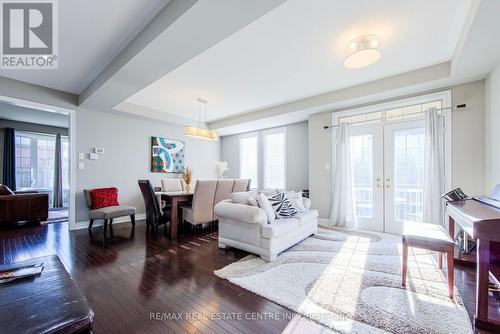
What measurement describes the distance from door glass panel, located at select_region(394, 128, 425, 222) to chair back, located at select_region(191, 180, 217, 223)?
3.29 m

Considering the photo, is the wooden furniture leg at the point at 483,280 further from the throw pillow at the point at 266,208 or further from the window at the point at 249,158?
the window at the point at 249,158

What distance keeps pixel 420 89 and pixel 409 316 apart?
11.0ft

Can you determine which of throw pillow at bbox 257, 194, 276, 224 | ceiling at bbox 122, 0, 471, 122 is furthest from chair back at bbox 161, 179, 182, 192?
throw pillow at bbox 257, 194, 276, 224

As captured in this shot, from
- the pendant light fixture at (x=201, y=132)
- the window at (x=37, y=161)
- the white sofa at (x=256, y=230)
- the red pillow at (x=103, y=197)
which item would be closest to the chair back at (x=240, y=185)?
the pendant light fixture at (x=201, y=132)

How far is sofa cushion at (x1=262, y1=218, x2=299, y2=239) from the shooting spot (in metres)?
2.64

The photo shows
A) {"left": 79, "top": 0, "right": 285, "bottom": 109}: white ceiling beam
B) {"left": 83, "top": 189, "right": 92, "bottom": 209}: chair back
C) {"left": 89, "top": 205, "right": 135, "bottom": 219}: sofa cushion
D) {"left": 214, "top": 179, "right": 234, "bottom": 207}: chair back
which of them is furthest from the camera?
{"left": 83, "top": 189, "right": 92, "bottom": 209}: chair back

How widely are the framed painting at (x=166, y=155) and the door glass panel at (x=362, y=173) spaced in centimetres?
430

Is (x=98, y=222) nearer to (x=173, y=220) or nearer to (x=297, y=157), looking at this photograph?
(x=173, y=220)

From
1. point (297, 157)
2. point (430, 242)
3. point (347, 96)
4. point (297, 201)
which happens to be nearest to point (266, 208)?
point (297, 201)

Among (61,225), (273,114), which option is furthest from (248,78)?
(61,225)

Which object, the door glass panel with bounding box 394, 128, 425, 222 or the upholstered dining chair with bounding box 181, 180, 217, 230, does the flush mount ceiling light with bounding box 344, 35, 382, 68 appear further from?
the upholstered dining chair with bounding box 181, 180, 217, 230

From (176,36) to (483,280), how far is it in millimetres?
3235

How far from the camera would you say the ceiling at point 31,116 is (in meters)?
5.16

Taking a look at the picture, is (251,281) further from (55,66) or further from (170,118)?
(170,118)
